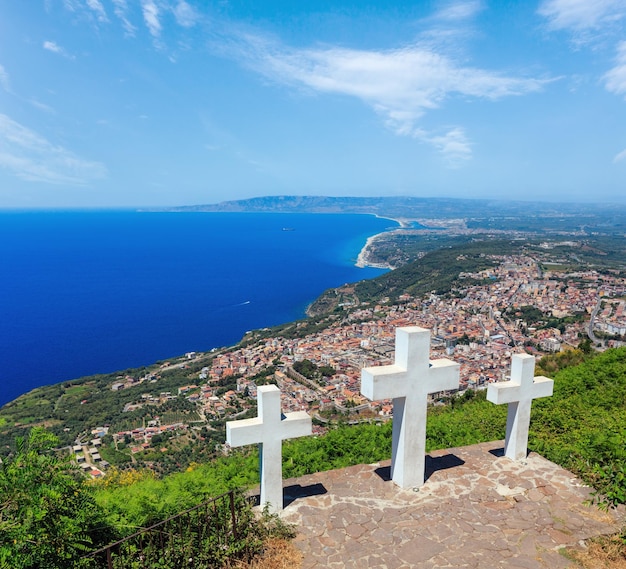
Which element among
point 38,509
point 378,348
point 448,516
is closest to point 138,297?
point 378,348

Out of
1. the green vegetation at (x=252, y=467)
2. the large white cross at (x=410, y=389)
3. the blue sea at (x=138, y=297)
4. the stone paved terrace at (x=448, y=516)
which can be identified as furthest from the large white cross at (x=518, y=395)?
the blue sea at (x=138, y=297)

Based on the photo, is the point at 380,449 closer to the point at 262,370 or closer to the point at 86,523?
the point at 86,523

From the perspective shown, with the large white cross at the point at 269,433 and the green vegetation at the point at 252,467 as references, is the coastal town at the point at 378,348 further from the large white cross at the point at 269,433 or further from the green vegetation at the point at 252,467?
the large white cross at the point at 269,433

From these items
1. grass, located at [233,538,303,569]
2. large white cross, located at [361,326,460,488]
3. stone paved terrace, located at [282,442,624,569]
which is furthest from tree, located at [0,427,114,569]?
large white cross, located at [361,326,460,488]

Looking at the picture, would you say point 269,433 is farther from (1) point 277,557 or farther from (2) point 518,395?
(2) point 518,395

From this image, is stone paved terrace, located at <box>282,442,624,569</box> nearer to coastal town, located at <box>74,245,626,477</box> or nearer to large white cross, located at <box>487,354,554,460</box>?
large white cross, located at <box>487,354,554,460</box>

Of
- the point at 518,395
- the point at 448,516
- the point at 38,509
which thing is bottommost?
the point at 448,516

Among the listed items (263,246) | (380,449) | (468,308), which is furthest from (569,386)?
(263,246)
